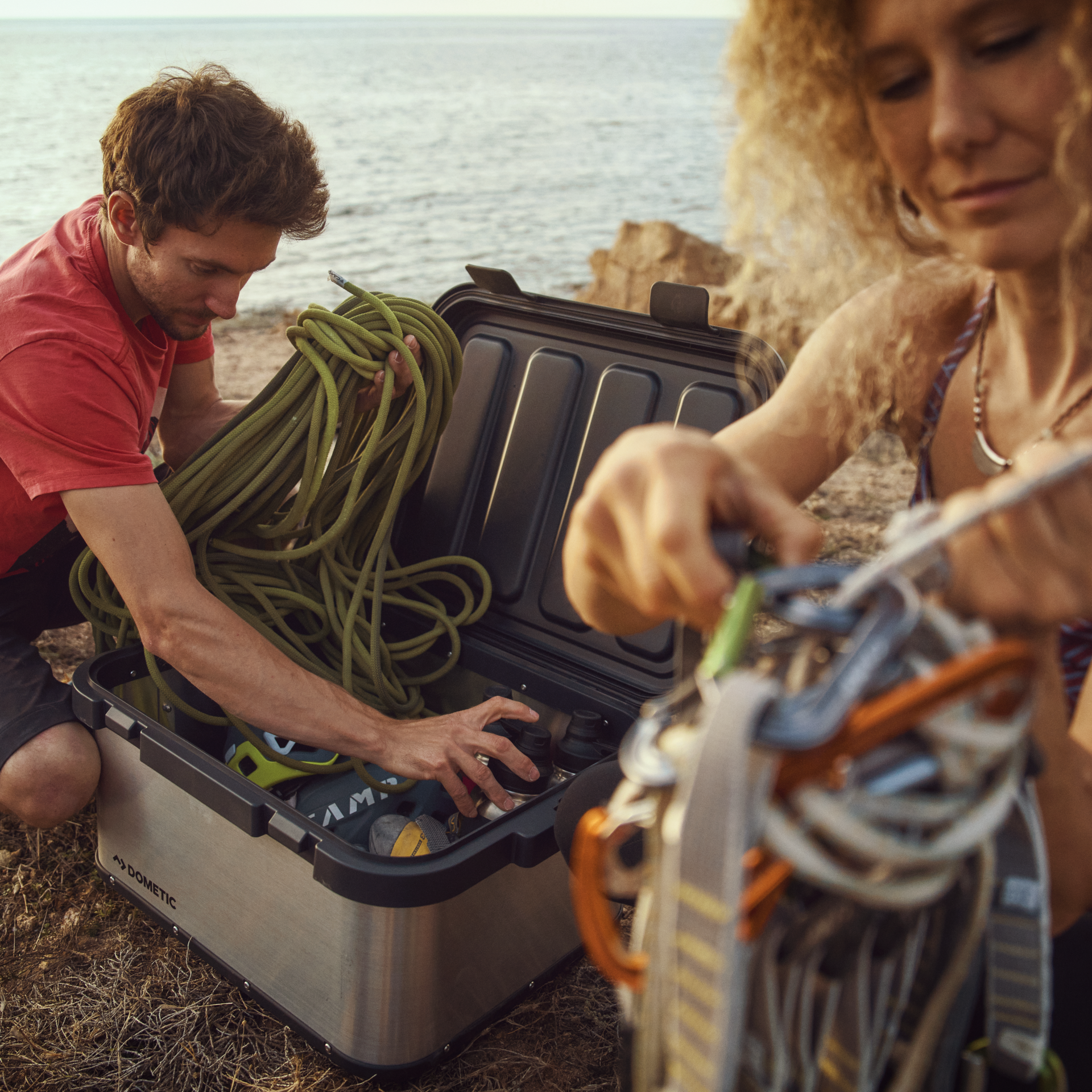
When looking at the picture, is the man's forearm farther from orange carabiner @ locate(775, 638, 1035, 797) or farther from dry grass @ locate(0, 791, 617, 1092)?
orange carabiner @ locate(775, 638, 1035, 797)

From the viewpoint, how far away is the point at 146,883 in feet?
5.47

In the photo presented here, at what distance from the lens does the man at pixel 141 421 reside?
154 cm

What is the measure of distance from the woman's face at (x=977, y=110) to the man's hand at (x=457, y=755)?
1039 millimetres

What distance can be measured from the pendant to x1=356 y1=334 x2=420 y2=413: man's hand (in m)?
1.07

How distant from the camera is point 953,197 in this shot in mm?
779

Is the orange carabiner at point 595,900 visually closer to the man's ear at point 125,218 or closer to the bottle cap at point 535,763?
the bottle cap at point 535,763

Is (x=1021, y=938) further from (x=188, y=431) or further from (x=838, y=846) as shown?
(x=188, y=431)

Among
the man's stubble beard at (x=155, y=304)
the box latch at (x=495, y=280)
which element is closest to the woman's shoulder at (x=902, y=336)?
the box latch at (x=495, y=280)

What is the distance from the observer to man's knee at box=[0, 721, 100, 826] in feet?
5.29

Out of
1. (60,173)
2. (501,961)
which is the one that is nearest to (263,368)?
(501,961)

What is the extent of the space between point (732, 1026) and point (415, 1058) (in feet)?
3.35

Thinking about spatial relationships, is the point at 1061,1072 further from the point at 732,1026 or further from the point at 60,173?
the point at 60,173

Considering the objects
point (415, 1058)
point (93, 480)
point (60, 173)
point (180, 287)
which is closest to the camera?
point (415, 1058)

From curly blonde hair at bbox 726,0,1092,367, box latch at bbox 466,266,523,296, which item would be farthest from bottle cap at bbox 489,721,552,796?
box latch at bbox 466,266,523,296
